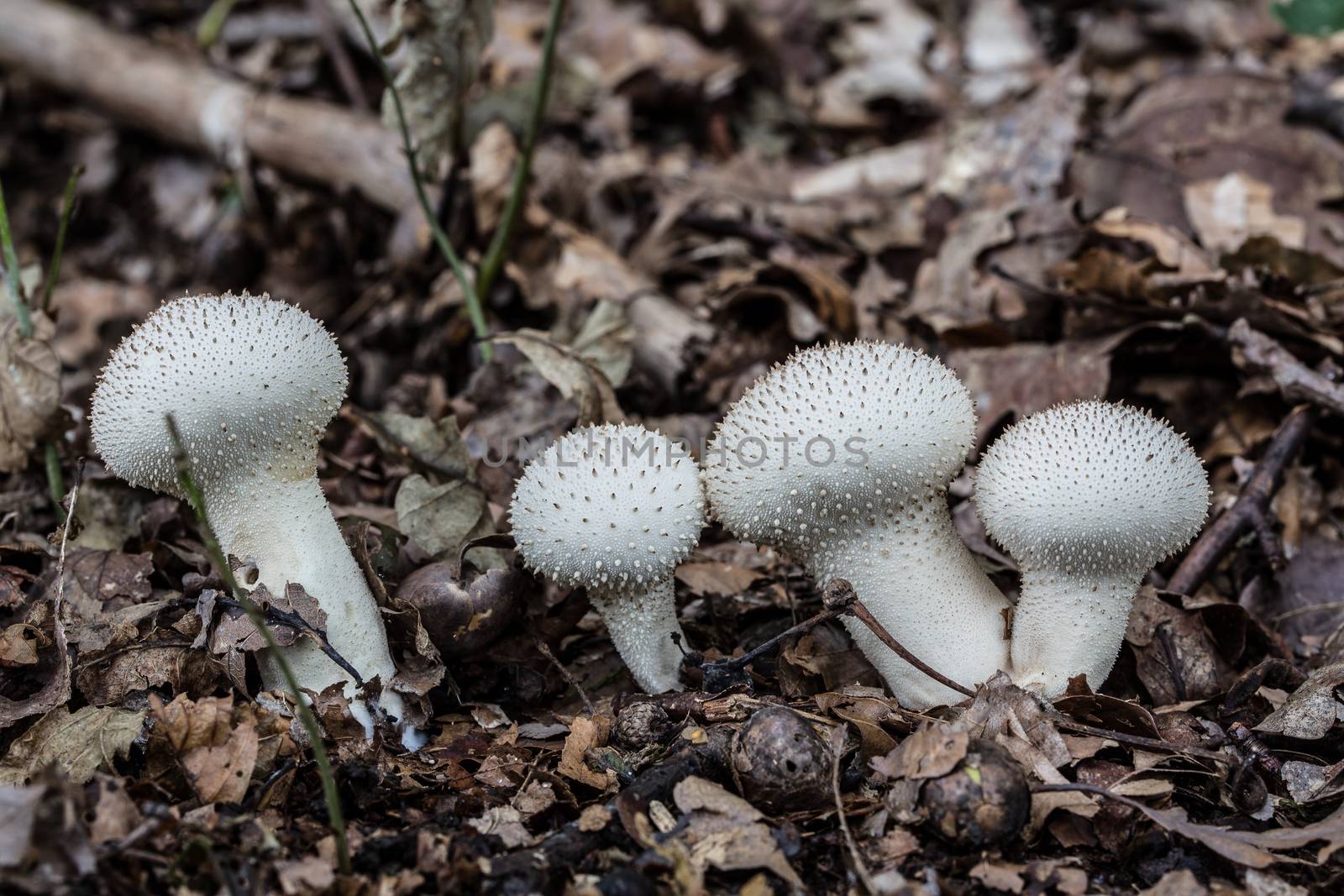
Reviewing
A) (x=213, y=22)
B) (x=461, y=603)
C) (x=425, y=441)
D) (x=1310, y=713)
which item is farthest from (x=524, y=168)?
(x=213, y=22)

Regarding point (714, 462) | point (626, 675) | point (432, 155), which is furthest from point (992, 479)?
point (432, 155)

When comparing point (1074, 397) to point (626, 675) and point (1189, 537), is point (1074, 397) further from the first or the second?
point (626, 675)

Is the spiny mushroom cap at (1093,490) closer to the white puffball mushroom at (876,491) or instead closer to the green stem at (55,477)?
the white puffball mushroom at (876,491)

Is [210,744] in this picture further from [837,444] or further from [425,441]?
[837,444]

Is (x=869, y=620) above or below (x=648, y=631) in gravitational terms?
above

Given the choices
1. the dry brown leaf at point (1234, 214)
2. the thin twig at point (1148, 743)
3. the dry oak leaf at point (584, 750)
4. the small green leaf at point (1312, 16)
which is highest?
the small green leaf at point (1312, 16)

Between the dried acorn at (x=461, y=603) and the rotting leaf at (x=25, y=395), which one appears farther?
the rotting leaf at (x=25, y=395)

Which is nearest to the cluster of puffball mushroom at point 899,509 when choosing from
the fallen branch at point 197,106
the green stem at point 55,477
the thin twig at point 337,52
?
the green stem at point 55,477
